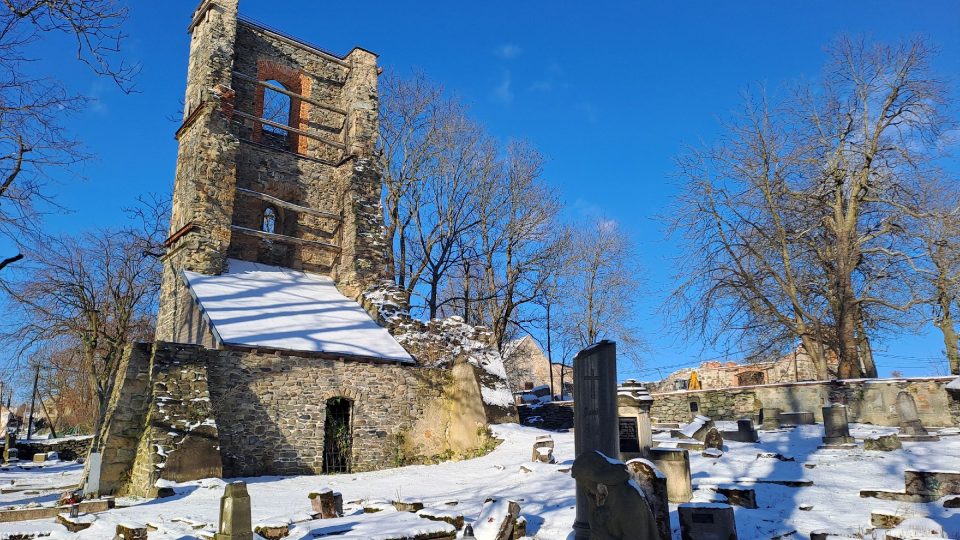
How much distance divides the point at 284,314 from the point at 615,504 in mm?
12740

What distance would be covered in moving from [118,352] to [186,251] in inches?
410

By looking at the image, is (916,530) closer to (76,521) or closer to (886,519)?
(886,519)

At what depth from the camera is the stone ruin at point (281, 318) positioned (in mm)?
11969

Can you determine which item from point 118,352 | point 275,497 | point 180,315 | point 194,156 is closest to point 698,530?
point 275,497

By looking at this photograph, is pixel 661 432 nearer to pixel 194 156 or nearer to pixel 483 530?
pixel 483 530

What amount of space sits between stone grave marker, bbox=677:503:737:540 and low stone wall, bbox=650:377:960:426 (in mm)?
10225

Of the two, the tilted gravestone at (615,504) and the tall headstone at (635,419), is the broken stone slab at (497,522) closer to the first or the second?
the tilted gravestone at (615,504)

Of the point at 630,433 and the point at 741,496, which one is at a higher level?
the point at 630,433

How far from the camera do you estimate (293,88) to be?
22406 millimetres

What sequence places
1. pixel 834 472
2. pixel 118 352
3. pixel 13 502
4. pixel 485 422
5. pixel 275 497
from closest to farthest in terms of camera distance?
pixel 834 472
pixel 275 497
pixel 13 502
pixel 485 422
pixel 118 352

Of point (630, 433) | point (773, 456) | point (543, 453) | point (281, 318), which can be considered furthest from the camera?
point (281, 318)

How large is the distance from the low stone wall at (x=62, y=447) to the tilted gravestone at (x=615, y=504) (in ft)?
76.2

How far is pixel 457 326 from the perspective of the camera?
17.5 m

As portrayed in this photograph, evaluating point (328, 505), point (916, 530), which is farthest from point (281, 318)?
point (916, 530)
